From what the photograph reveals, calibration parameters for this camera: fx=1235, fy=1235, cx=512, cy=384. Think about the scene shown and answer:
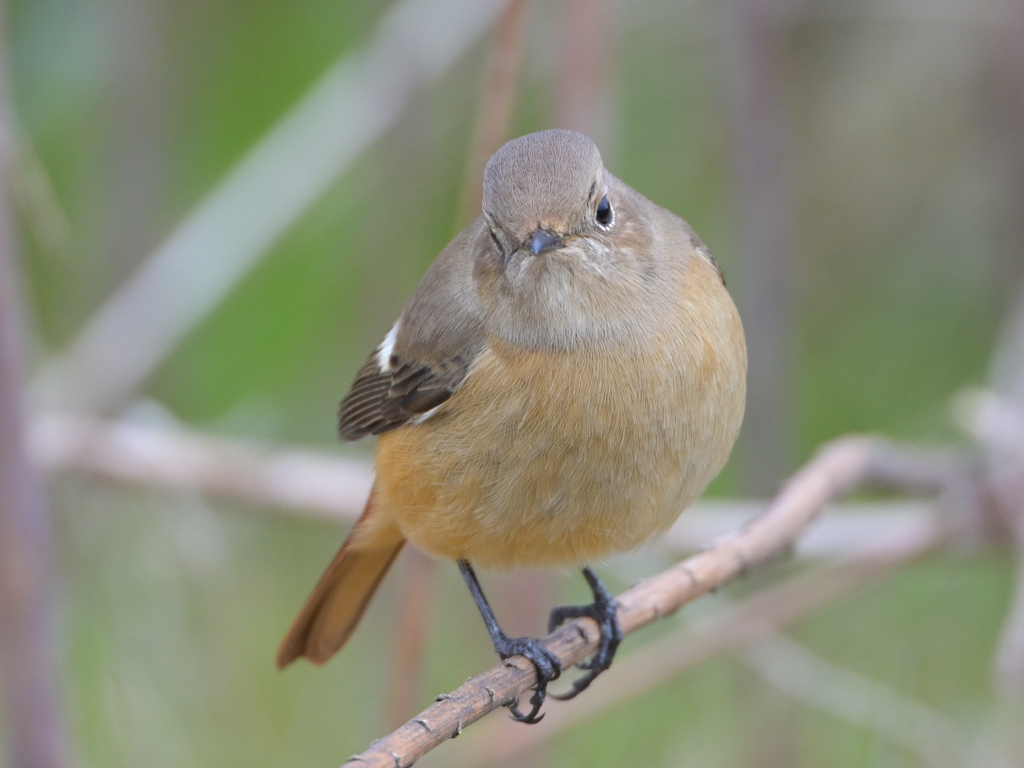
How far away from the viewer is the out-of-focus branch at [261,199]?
12.3 feet

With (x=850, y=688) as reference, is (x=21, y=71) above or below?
above

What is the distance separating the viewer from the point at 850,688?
3.37m

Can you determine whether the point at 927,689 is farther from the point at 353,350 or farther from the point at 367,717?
the point at 353,350

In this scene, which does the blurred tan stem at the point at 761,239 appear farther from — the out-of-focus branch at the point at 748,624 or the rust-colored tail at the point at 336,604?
the rust-colored tail at the point at 336,604

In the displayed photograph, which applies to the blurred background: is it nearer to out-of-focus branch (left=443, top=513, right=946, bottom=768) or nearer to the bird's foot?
out-of-focus branch (left=443, top=513, right=946, bottom=768)

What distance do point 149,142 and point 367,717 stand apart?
2315mm

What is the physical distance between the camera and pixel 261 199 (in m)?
3.84

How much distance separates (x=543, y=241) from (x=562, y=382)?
281 mm

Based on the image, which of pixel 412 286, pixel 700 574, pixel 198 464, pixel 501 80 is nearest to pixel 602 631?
pixel 700 574

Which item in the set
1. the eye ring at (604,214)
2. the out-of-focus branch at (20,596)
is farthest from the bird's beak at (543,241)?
the out-of-focus branch at (20,596)

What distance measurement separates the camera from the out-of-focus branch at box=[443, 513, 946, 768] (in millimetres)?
3098

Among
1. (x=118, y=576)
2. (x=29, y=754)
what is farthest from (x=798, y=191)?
(x=29, y=754)

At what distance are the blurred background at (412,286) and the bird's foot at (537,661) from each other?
504mm

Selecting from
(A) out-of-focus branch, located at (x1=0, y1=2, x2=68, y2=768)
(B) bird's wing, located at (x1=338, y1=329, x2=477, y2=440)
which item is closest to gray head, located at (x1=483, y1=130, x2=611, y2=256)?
(B) bird's wing, located at (x1=338, y1=329, x2=477, y2=440)
